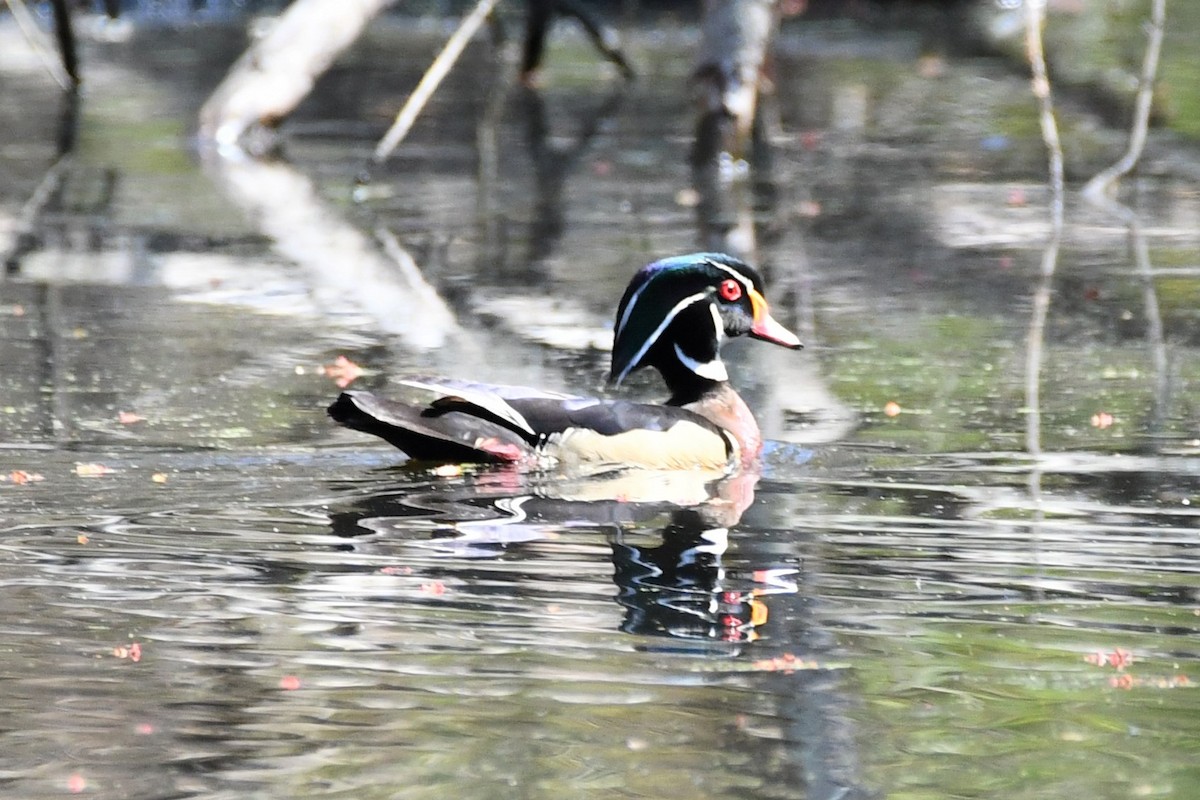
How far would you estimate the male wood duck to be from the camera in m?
7.68

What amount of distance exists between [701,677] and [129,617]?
1556 millimetres

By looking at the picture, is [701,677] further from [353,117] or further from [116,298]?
[353,117]

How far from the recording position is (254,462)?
7.89m

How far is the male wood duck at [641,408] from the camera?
7676 millimetres

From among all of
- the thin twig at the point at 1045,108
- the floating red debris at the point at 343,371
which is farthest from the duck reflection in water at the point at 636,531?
the thin twig at the point at 1045,108

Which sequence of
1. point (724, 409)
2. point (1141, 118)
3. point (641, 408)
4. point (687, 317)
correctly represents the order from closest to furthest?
1. point (641, 408)
2. point (724, 409)
3. point (687, 317)
4. point (1141, 118)

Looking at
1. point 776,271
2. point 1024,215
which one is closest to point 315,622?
point 776,271

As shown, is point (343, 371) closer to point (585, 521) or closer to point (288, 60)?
point (585, 521)

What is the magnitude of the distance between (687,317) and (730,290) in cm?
21

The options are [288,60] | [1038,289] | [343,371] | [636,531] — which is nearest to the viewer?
[636,531]

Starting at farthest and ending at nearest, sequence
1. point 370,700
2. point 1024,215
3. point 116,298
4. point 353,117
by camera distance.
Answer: point 353,117, point 1024,215, point 116,298, point 370,700

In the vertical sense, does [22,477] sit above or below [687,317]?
below

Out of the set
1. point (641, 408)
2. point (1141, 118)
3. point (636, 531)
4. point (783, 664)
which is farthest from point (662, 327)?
point (1141, 118)

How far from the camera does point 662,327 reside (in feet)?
27.4
